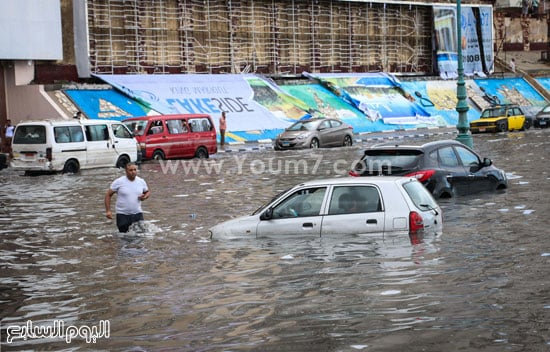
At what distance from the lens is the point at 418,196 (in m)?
13.8

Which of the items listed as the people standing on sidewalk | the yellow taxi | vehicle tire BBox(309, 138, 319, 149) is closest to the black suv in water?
vehicle tire BBox(309, 138, 319, 149)

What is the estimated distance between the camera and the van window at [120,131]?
103 ft

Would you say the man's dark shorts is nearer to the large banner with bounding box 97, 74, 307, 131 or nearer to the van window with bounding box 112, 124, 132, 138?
the van window with bounding box 112, 124, 132, 138

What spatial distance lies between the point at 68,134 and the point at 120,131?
2189mm

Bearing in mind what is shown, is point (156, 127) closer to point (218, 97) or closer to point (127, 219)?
point (218, 97)

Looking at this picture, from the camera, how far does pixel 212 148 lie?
120 ft

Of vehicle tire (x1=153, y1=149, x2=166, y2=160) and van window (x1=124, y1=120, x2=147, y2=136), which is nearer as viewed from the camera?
van window (x1=124, y1=120, x2=147, y2=136)

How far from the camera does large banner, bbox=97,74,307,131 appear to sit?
1768 inches

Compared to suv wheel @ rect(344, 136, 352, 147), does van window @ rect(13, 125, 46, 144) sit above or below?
above

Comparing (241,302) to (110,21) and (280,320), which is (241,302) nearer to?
(280,320)

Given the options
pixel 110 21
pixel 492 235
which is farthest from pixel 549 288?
pixel 110 21

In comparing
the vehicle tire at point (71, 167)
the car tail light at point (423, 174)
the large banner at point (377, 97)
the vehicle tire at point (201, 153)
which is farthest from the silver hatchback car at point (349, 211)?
the large banner at point (377, 97)

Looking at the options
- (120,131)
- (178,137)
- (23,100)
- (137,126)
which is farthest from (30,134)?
(23,100)

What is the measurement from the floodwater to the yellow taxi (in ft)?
94.5
